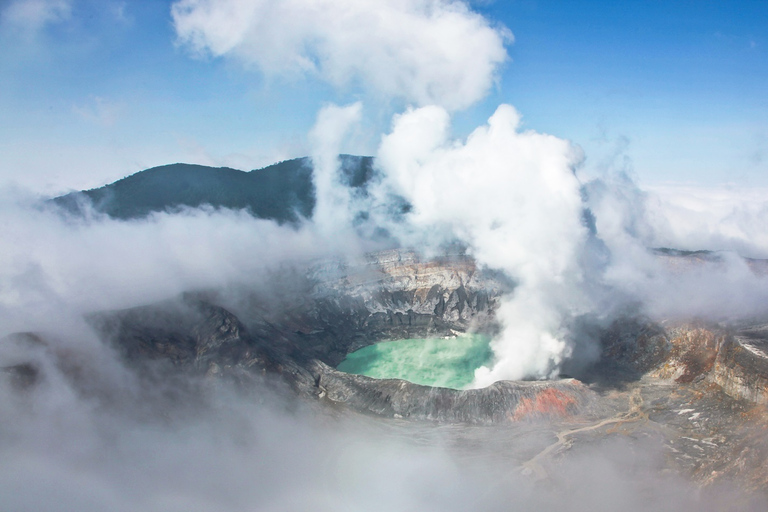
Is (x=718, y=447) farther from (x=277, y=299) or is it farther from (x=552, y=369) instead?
(x=277, y=299)

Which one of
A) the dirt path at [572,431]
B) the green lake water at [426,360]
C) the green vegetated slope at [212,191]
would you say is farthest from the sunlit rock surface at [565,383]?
the green vegetated slope at [212,191]

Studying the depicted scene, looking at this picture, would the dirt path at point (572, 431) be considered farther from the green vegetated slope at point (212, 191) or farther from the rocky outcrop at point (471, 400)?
the green vegetated slope at point (212, 191)

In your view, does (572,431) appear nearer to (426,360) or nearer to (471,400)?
(471,400)

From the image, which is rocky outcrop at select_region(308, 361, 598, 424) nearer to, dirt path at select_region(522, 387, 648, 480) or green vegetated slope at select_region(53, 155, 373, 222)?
dirt path at select_region(522, 387, 648, 480)

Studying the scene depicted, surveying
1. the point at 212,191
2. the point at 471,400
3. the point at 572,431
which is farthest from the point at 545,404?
the point at 212,191

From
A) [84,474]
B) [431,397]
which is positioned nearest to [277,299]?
[431,397]
